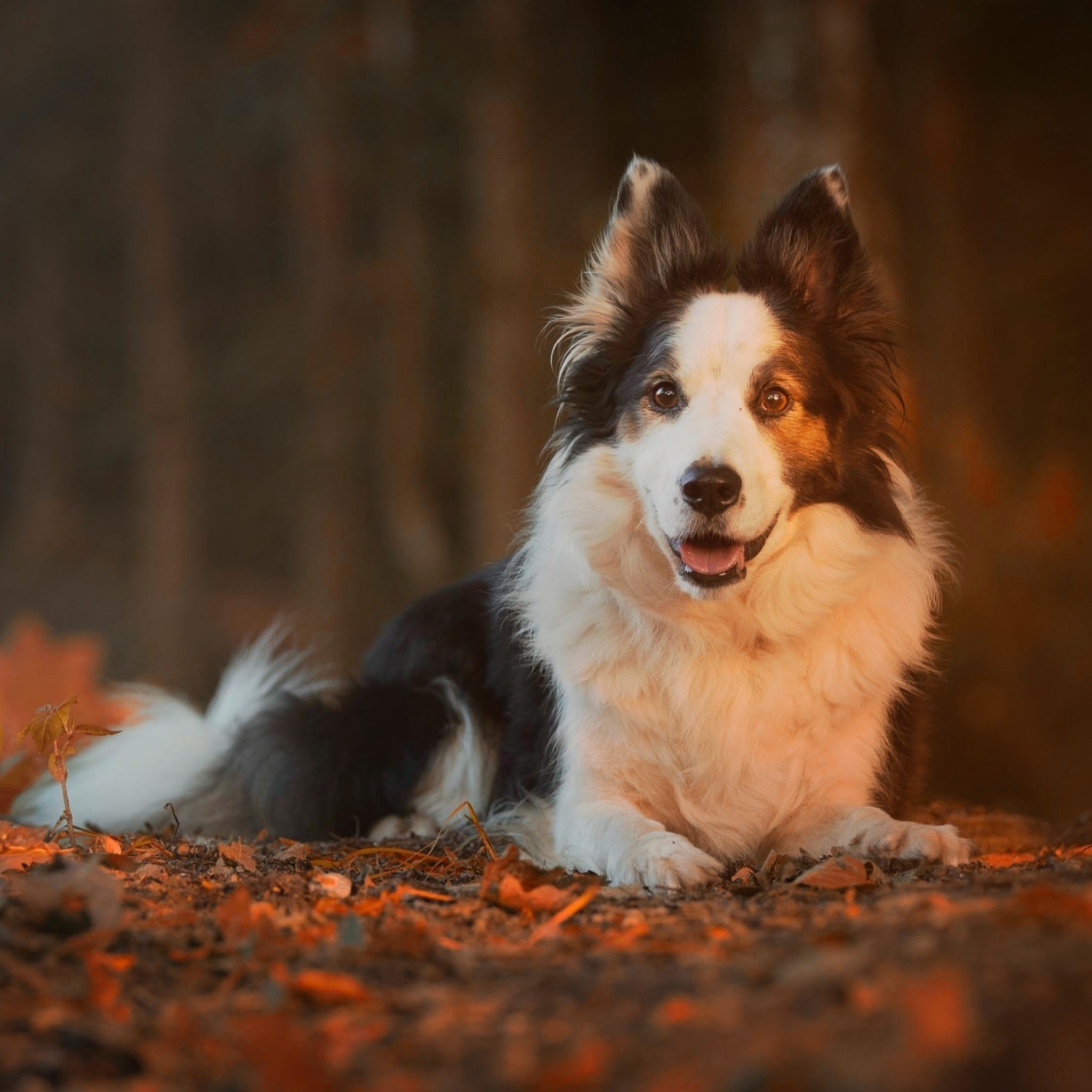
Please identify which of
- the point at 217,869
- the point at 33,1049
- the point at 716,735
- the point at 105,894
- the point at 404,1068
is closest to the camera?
the point at 404,1068

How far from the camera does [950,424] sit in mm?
8703

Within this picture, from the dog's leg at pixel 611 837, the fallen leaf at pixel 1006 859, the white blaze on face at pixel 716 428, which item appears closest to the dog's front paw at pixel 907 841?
the fallen leaf at pixel 1006 859

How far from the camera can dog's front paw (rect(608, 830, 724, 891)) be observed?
131 inches

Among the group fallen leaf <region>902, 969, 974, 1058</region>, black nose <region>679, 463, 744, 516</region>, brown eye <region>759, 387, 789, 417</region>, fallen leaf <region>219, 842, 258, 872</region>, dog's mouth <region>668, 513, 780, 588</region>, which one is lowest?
fallen leaf <region>219, 842, 258, 872</region>

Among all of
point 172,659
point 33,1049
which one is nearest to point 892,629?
point 33,1049

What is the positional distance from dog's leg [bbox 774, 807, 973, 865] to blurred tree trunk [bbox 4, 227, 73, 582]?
16746mm

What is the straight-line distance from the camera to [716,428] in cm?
375

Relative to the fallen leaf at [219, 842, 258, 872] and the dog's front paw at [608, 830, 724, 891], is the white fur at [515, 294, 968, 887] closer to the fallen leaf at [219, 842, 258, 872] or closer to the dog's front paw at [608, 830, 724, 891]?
the dog's front paw at [608, 830, 724, 891]

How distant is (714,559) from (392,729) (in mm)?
1815

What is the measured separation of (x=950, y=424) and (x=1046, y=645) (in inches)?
66.1

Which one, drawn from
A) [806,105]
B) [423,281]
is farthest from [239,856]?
[423,281]

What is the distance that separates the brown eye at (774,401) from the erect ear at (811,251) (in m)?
0.45

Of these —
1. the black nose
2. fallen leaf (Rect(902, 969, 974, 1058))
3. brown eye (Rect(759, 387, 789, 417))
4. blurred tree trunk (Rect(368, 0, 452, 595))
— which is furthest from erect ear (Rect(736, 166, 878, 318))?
blurred tree trunk (Rect(368, 0, 452, 595))

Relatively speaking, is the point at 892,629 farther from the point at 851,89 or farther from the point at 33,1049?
the point at 851,89
